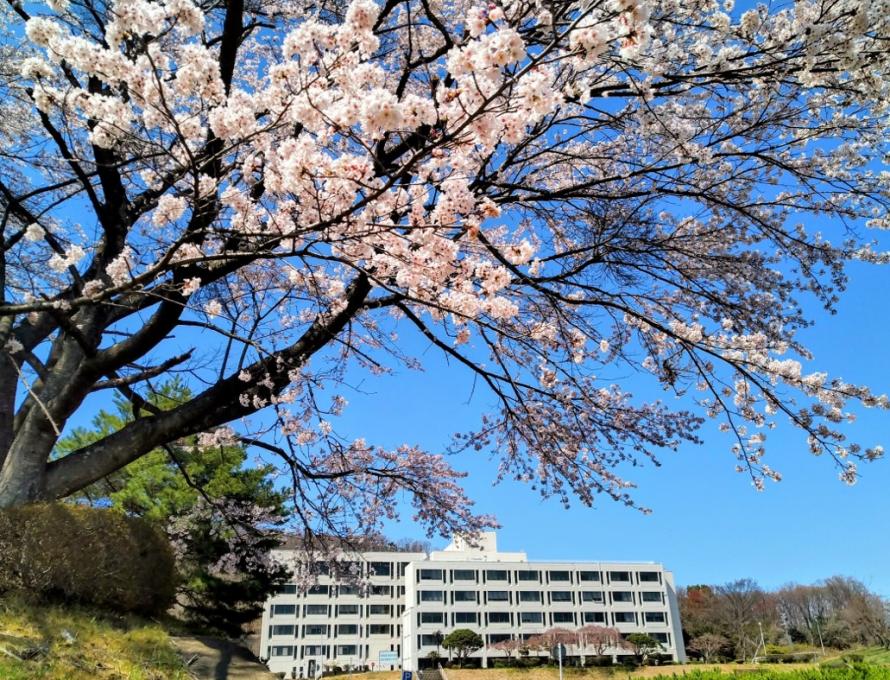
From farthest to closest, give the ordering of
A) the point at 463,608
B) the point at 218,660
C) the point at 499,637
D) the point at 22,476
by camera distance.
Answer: the point at 463,608 < the point at 499,637 < the point at 218,660 < the point at 22,476

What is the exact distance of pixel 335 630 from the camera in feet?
158

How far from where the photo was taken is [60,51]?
298cm

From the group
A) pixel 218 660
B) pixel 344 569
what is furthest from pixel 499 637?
pixel 218 660

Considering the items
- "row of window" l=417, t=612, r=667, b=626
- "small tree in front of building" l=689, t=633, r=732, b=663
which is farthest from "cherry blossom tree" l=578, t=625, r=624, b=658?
"small tree in front of building" l=689, t=633, r=732, b=663

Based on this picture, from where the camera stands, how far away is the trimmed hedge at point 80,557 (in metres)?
4.85

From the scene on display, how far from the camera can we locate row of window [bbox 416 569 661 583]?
48.8m

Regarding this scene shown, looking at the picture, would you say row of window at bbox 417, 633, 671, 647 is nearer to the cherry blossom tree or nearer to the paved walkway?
the cherry blossom tree

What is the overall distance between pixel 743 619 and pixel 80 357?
55303 millimetres

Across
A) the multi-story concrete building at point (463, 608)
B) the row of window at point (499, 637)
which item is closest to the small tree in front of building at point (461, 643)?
the multi-story concrete building at point (463, 608)

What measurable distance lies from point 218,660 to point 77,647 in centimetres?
193

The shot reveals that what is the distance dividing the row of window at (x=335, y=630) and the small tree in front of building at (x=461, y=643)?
711 centimetres

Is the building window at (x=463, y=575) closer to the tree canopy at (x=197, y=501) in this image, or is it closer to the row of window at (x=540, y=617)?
the row of window at (x=540, y=617)

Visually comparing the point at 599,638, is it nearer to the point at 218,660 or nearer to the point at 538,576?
the point at 538,576

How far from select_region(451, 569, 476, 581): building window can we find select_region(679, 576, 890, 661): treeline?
1944 centimetres
